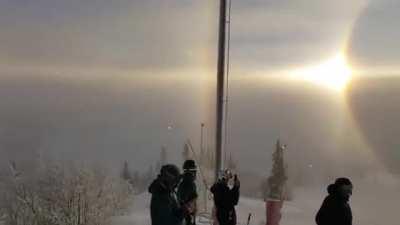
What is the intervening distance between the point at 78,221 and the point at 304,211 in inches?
965

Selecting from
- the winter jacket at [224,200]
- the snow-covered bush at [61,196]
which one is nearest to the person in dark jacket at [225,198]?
the winter jacket at [224,200]

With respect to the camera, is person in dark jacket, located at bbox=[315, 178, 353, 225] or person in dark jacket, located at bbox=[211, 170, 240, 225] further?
person in dark jacket, located at bbox=[211, 170, 240, 225]

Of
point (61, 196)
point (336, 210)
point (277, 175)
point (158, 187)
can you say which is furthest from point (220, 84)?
point (277, 175)

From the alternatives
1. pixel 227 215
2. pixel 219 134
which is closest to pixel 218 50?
pixel 219 134

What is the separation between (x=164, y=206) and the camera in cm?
801

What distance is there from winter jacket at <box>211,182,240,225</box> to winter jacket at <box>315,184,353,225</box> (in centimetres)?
230

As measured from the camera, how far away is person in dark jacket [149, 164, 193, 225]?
26.3 feet

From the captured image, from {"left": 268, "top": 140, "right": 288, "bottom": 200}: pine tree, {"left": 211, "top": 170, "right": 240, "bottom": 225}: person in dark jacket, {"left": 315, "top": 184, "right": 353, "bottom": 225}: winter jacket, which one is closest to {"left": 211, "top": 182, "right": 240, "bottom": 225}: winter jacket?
{"left": 211, "top": 170, "right": 240, "bottom": 225}: person in dark jacket

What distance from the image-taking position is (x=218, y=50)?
1556cm

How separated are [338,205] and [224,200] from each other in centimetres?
267

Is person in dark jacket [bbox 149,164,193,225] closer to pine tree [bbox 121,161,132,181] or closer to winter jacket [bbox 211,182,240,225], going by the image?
winter jacket [bbox 211,182,240,225]

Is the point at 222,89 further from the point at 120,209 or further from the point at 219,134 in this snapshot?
the point at 120,209

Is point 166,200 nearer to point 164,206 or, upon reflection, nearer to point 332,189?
point 164,206

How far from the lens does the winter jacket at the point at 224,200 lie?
35.6ft
